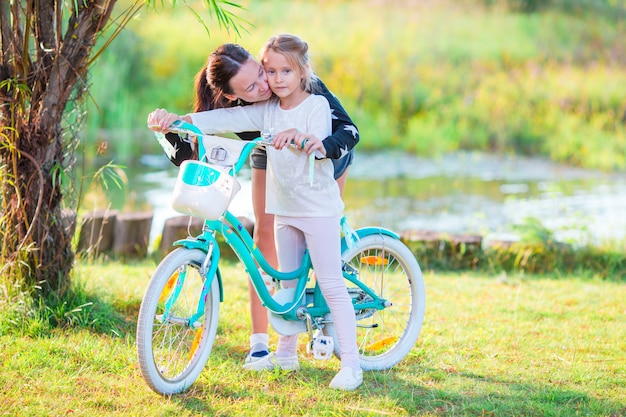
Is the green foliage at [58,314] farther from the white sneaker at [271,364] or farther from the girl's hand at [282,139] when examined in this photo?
the girl's hand at [282,139]

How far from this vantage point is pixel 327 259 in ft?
9.98

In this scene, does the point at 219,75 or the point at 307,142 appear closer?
the point at 307,142

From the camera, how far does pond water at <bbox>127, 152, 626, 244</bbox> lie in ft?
20.8

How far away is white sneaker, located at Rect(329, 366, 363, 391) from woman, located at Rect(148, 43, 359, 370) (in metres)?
0.33

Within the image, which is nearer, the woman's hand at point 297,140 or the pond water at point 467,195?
the woman's hand at point 297,140

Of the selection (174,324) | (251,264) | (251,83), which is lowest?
(174,324)

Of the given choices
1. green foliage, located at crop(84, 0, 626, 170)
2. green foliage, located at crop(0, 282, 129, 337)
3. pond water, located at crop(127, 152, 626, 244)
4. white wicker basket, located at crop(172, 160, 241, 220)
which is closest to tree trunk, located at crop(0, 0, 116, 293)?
green foliage, located at crop(0, 282, 129, 337)

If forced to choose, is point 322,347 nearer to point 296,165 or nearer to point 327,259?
point 327,259

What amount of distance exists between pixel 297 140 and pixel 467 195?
16.6ft

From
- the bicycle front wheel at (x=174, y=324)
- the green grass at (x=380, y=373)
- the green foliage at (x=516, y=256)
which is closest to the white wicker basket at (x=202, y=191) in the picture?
the bicycle front wheel at (x=174, y=324)

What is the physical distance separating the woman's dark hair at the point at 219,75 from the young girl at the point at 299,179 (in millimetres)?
85

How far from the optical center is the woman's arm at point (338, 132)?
9.41 ft

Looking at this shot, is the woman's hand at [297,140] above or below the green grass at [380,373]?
above

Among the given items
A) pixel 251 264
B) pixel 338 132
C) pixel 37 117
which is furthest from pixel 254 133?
pixel 37 117
